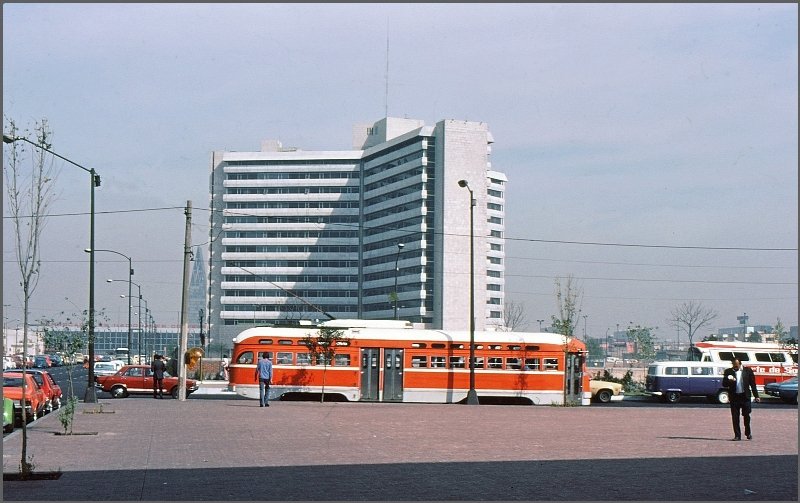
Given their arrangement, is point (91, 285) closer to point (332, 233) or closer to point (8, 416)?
point (8, 416)

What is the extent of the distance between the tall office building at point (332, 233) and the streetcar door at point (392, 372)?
113 m

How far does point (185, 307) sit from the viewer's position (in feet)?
131

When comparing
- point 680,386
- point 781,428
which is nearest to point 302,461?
point 781,428

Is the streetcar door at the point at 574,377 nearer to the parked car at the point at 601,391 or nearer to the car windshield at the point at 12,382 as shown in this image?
the parked car at the point at 601,391

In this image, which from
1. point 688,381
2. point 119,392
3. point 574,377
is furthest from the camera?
point 688,381

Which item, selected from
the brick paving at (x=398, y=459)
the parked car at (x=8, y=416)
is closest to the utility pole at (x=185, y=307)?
the brick paving at (x=398, y=459)

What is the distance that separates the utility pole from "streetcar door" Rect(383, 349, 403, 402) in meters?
7.51

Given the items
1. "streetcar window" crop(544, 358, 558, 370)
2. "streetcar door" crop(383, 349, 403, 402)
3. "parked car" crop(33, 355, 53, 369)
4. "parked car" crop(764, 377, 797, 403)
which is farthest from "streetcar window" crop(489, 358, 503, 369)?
"parked car" crop(33, 355, 53, 369)

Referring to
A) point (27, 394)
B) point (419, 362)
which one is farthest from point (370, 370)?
point (27, 394)

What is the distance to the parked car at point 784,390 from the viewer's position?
4603 cm

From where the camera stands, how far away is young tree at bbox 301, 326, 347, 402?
39.9 metres

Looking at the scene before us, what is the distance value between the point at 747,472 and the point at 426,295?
138378 mm

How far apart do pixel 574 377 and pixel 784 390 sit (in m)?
10.7

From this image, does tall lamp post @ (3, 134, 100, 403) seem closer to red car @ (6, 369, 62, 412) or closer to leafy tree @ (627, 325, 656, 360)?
red car @ (6, 369, 62, 412)
